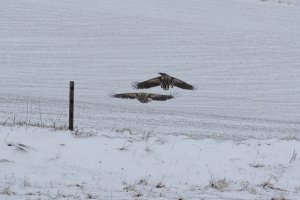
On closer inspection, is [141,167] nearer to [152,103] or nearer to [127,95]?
[152,103]

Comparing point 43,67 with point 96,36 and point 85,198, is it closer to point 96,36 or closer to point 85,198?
point 96,36

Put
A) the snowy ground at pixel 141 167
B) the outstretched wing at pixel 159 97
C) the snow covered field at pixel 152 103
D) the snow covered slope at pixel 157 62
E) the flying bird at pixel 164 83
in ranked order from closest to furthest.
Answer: the snowy ground at pixel 141 167 → the snow covered field at pixel 152 103 → the snow covered slope at pixel 157 62 → the outstretched wing at pixel 159 97 → the flying bird at pixel 164 83

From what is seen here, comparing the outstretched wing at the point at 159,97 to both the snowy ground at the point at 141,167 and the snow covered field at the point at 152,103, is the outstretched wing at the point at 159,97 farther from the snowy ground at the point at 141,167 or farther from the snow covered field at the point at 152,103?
the snowy ground at the point at 141,167

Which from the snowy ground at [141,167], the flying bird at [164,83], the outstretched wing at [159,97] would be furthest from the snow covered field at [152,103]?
the flying bird at [164,83]

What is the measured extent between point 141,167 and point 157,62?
11.3 meters

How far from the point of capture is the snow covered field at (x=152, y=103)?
22.9 ft

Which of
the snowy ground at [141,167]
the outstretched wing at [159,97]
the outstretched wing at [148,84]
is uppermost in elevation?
the outstretched wing at [148,84]

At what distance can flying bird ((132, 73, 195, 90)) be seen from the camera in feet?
49.5

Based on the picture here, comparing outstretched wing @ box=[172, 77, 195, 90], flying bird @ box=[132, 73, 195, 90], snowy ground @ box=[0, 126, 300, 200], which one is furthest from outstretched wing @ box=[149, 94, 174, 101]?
snowy ground @ box=[0, 126, 300, 200]

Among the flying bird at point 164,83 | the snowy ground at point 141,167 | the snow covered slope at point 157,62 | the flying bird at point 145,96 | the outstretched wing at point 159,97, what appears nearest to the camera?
the snowy ground at point 141,167

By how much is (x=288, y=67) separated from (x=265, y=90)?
10.8ft

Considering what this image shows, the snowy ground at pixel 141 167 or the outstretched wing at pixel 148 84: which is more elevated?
the outstretched wing at pixel 148 84

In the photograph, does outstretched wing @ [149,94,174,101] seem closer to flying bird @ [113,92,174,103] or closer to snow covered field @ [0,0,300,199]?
flying bird @ [113,92,174,103]

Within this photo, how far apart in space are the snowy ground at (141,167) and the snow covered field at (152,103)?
2cm
